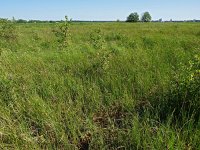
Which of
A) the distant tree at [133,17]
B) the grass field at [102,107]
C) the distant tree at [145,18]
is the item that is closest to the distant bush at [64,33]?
the grass field at [102,107]

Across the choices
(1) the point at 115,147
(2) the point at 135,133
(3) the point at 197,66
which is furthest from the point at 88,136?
(3) the point at 197,66

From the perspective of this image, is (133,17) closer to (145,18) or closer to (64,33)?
(145,18)

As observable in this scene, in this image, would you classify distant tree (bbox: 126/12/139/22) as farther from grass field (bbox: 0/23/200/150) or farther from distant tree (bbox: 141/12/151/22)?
grass field (bbox: 0/23/200/150)

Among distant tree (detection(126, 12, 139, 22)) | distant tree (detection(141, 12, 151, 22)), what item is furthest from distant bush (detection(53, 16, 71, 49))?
distant tree (detection(141, 12, 151, 22))

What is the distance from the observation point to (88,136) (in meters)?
3.20

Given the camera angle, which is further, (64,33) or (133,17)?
(133,17)

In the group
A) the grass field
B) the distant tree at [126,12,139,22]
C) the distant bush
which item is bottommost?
the grass field

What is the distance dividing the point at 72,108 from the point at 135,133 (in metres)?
1.21

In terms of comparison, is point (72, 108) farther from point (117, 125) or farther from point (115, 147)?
point (115, 147)

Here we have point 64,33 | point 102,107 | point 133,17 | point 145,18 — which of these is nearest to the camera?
point 102,107

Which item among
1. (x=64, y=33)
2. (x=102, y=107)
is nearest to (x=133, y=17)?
(x=64, y=33)

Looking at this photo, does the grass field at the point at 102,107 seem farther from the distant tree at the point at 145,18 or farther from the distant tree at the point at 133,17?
the distant tree at the point at 145,18

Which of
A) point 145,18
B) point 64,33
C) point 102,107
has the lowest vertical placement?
point 102,107

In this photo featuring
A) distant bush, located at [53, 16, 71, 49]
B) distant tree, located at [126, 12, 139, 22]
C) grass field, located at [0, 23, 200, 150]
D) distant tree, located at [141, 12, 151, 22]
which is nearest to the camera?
grass field, located at [0, 23, 200, 150]
